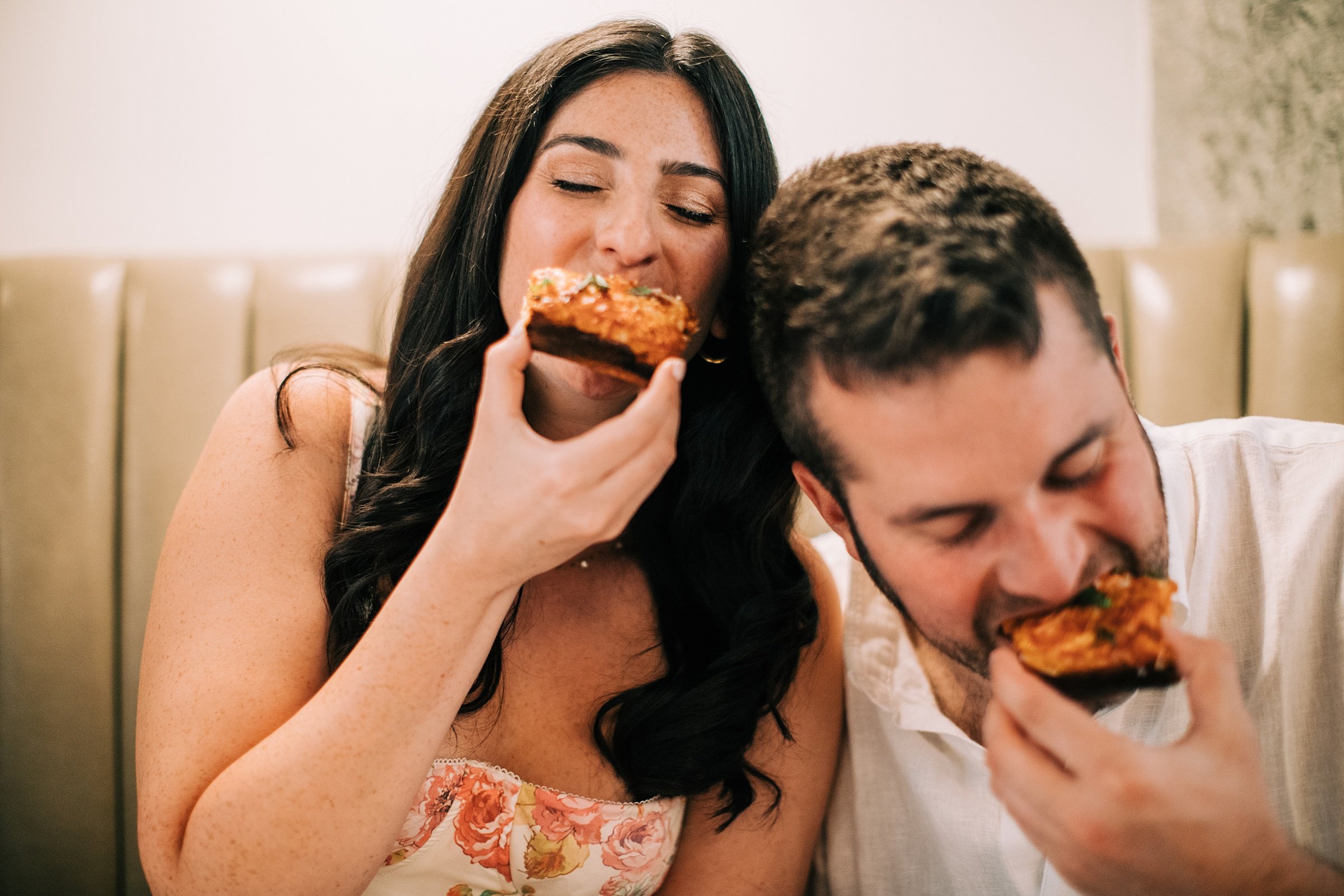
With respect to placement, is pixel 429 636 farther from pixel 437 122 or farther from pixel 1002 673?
pixel 437 122

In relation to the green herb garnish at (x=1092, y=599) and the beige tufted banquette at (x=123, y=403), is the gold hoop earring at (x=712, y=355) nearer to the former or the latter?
the green herb garnish at (x=1092, y=599)

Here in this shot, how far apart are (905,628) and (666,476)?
596 mm

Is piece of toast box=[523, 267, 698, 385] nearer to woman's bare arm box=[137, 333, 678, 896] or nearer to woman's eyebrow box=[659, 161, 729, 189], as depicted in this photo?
woman's bare arm box=[137, 333, 678, 896]

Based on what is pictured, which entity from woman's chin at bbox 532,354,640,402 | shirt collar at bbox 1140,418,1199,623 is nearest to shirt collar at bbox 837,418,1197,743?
shirt collar at bbox 1140,418,1199,623

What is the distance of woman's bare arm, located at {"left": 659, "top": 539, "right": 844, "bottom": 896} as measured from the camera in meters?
1.66

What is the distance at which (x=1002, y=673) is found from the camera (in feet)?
3.45

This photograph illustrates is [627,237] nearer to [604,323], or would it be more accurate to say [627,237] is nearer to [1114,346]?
[604,323]

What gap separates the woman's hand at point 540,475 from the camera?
3.61 ft

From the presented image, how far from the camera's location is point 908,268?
1126 millimetres

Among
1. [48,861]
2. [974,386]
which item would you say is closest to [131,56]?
[48,861]

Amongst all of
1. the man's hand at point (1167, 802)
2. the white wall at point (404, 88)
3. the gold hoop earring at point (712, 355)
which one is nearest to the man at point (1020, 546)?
the man's hand at point (1167, 802)

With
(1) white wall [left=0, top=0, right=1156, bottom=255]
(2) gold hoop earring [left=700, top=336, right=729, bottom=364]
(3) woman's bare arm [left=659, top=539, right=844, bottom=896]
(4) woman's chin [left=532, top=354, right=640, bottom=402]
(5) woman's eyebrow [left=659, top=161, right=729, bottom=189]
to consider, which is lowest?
(3) woman's bare arm [left=659, top=539, right=844, bottom=896]

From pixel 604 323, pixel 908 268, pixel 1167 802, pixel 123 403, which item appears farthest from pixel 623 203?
pixel 123 403

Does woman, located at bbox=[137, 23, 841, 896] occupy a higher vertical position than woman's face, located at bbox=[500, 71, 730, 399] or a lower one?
lower
